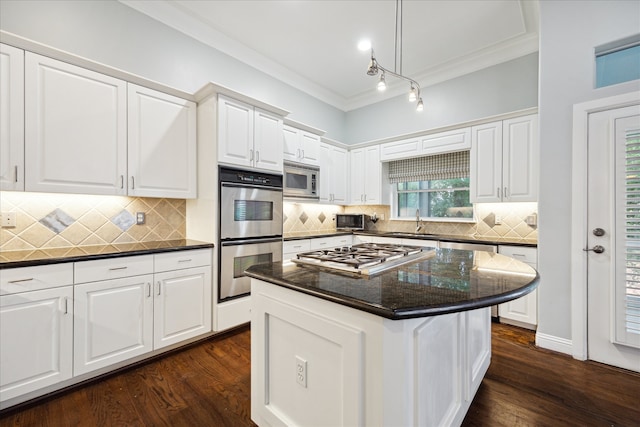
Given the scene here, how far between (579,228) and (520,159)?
105 centimetres

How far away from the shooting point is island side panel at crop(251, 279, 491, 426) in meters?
0.98

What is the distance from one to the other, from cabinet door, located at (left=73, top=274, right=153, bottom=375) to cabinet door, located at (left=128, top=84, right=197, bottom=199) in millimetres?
824

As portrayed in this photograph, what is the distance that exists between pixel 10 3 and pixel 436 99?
4.39 meters

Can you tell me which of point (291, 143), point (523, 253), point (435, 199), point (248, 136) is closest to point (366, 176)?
point (435, 199)

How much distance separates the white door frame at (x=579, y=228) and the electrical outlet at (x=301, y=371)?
2.51m

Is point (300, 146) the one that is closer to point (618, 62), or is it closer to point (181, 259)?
point (181, 259)

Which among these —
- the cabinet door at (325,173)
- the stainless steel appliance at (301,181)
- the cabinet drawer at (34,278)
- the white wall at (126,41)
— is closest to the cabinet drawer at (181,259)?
the cabinet drawer at (34,278)

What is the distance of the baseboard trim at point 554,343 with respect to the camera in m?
2.42

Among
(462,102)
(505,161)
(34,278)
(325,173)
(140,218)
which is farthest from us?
(325,173)

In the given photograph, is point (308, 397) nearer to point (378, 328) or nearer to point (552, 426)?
point (378, 328)

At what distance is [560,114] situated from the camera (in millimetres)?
2473

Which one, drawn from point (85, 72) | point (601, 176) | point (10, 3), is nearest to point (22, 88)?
point (85, 72)

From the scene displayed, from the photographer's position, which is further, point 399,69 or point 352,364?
point 399,69

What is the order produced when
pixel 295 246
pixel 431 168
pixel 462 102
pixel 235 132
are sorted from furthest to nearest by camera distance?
1. pixel 431 168
2. pixel 462 102
3. pixel 295 246
4. pixel 235 132
